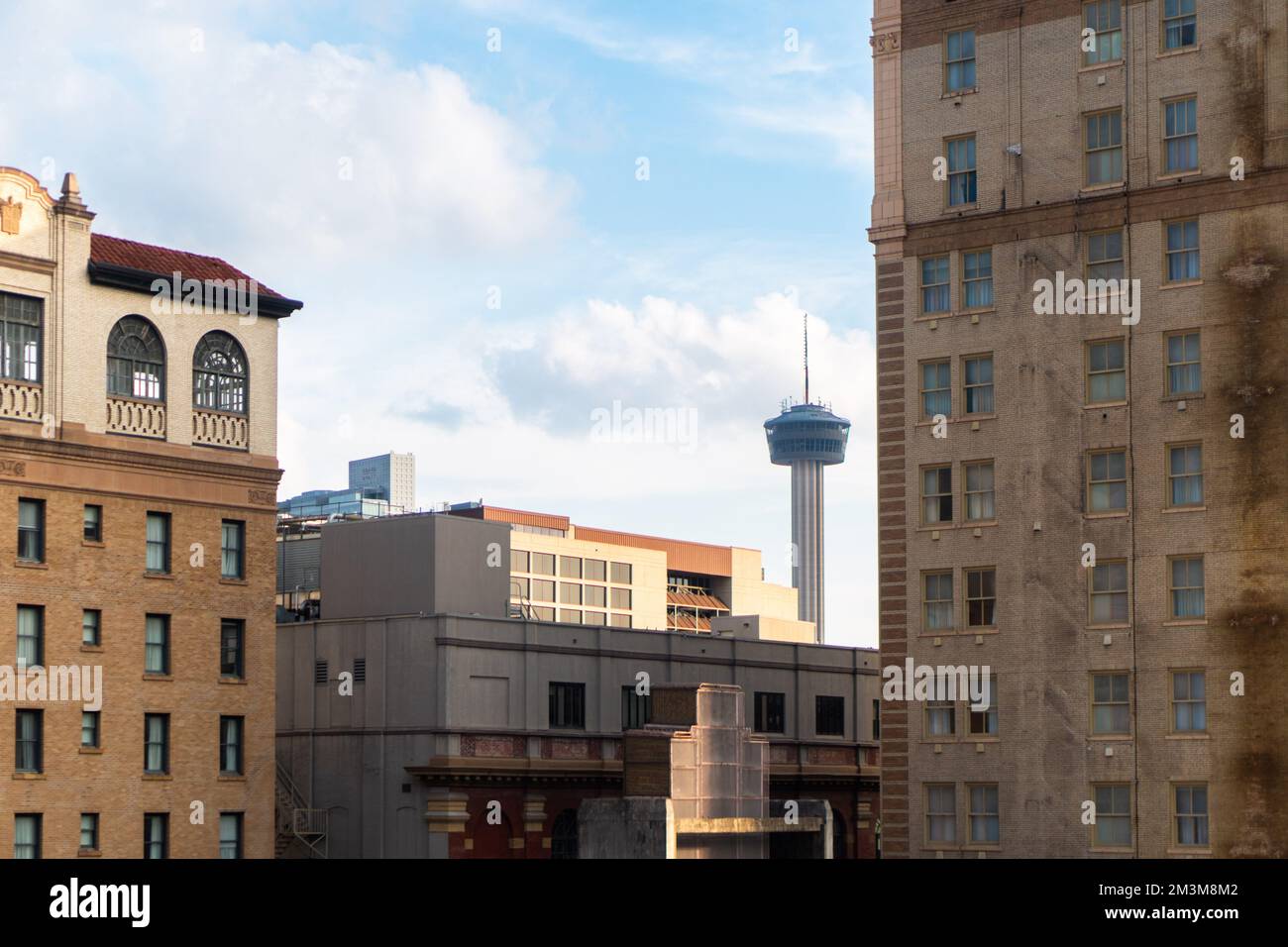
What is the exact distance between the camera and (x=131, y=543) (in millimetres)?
73125

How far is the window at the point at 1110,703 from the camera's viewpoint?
6762 cm

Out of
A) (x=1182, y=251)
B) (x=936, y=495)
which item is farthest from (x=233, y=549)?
(x=1182, y=251)

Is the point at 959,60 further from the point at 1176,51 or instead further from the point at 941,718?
the point at 941,718

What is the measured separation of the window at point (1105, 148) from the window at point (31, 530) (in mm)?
39043

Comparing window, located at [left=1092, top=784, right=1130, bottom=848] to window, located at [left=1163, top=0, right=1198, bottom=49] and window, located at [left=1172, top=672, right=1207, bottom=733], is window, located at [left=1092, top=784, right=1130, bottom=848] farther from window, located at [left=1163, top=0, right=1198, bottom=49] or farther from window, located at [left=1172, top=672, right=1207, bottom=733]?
window, located at [left=1163, top=0, right=1198, bottom=49]

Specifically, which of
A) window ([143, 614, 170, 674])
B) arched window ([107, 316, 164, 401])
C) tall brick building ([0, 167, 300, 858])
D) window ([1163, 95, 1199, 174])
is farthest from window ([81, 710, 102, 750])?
window ([1163, 95, 1199, 174])

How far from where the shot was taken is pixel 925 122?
74250 millimetres

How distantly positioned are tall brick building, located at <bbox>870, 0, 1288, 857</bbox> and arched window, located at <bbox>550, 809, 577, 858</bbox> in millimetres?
16739

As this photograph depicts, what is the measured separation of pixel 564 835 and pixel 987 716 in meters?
21.1

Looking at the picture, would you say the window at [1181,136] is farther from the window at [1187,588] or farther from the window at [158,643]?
the window at [158,643]

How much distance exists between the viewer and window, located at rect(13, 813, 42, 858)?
68250 mm

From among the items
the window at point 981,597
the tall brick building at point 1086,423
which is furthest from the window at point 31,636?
the window at point 981,597
